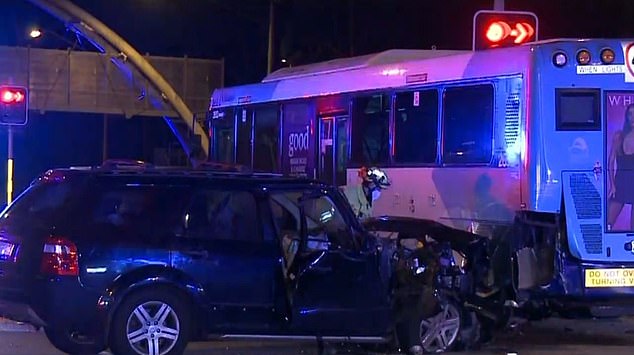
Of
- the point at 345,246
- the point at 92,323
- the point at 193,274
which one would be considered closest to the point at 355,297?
the point at 345,246

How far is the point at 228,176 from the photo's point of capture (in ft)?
33.5

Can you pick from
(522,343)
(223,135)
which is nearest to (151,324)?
(522,343)

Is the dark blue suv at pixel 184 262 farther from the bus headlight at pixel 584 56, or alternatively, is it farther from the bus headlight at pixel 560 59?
the bus headlight at pixel 584 56

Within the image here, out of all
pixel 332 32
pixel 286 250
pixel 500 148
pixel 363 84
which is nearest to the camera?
pixel 286 250

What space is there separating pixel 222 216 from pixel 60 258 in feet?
4.93

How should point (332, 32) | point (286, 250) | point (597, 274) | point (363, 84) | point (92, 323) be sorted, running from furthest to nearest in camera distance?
point (332, 32) < point (363, 84) < point (597, 274) < point (286, 250) < point (92, 323)

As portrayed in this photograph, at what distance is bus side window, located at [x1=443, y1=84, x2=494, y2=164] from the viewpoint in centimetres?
1272

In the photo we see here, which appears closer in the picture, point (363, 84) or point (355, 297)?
point (355, 297)

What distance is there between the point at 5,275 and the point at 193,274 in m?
1.63

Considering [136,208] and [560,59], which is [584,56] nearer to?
[560,59]

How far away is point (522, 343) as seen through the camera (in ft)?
39.9

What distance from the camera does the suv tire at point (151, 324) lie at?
9.57m

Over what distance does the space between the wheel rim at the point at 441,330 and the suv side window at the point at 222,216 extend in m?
2.01

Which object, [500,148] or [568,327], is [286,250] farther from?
[568,327]
